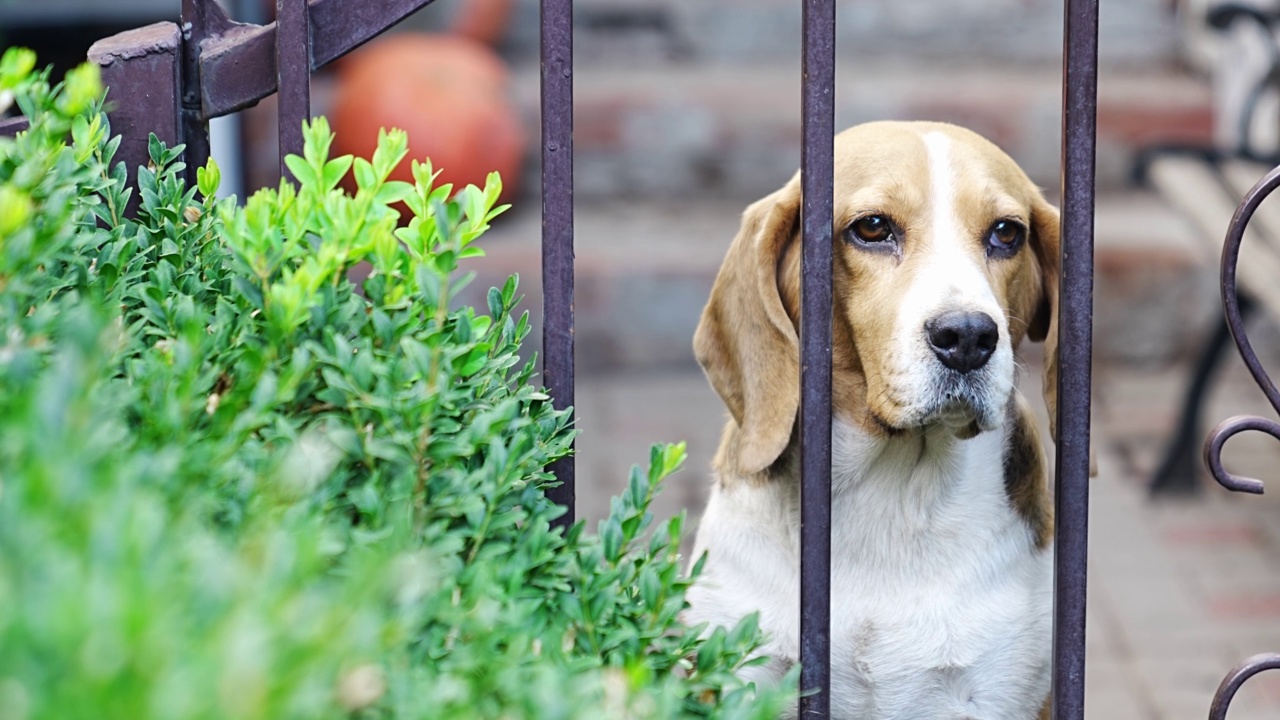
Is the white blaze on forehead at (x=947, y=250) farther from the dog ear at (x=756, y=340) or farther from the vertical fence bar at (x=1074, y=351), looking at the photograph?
the vertical fence bar at (x=1074, y=351)

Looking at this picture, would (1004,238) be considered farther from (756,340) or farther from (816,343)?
(816,343)

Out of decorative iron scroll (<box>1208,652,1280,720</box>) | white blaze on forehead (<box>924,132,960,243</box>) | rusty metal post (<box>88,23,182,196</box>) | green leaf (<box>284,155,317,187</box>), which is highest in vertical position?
rusty metal post (<box>88,23,182,196</box>)

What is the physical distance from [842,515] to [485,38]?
15.5ft

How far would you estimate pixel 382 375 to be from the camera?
1.24 metres

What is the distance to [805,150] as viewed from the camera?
5.16 ft

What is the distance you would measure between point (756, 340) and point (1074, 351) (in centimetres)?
78

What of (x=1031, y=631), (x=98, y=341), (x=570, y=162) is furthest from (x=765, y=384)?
(x=98, y=341)

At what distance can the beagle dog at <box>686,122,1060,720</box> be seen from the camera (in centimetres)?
218

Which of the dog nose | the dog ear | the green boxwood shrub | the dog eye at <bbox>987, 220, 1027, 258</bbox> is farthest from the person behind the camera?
the dog eye at <bbox>987, 220, 1027, 258</bbox>

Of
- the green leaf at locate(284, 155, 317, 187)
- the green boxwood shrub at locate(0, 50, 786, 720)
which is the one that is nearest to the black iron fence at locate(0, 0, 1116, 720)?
the green boxwood shrub at locate(0, 50, 786, 720)

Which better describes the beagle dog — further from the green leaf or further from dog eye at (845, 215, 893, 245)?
the green leaf

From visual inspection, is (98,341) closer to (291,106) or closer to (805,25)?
(291,106)

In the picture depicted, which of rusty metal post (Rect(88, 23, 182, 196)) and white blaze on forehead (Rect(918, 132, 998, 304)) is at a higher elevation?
rusty metal post (Rect(88, 23, 182, 196))

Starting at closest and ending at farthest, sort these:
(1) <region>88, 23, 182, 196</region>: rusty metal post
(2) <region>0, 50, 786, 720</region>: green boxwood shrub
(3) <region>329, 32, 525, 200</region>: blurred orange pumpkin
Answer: (2) <region>0, 50, 786, 720</region>: green boxwood shrub, (1) <region>88, 23, 182, 196</region>: rusty metal post, (3) <region>329, 32, 525, 200</region>: blurred orange pumpkin
